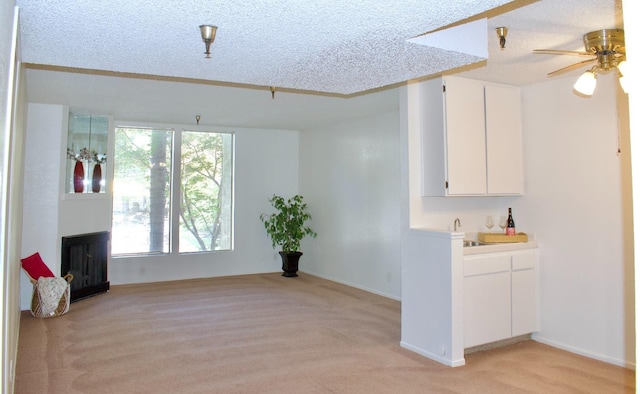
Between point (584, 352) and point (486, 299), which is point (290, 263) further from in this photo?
point (584, 352)

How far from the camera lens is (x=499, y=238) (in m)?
4.28

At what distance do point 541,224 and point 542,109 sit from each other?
1.07 m

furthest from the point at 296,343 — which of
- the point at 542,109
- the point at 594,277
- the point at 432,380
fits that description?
the point at 542,109

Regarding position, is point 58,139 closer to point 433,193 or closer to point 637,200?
point 433,193

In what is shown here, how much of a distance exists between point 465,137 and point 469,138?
49 mm

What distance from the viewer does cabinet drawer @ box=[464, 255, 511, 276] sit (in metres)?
3.91

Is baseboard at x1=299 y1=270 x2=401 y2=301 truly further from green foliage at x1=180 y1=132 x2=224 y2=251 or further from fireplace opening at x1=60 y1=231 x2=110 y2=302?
fireplace opening at x1=60 y1=231 x2=110 y2=302

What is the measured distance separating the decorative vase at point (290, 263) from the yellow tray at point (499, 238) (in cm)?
408

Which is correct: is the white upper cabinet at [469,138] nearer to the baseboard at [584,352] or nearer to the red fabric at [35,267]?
the baseboard at [584,352]

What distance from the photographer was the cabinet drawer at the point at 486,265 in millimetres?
3912

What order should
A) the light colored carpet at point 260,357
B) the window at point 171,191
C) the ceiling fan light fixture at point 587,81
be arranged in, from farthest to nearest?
the window at point 171,191, the light colored carpet at point 260,357, the ceiling fan light fixture at point 587,81

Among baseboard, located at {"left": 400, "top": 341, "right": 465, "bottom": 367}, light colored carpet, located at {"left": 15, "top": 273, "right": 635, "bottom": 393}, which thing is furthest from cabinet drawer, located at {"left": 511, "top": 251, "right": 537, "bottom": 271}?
baseboard, located at {"left": 400, "top": 341, "right": 465, "bottom": 367}

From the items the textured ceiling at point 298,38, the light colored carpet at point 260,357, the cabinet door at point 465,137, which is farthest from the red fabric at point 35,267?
the cabinet door at point 465,137

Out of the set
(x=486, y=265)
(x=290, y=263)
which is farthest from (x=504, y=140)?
(x=290, y=263)
